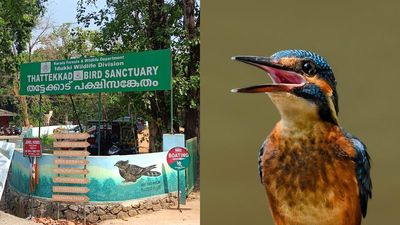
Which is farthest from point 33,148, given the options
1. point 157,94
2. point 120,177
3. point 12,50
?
point 12,50

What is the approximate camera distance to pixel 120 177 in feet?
37.9

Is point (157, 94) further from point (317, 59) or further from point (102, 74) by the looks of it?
point (317, 59)

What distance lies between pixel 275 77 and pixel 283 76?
0.06 metres

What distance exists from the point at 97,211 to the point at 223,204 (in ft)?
27.1

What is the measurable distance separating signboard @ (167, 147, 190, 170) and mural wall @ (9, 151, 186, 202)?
0.93ft

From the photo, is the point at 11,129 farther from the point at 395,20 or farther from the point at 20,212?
the point at 395,20

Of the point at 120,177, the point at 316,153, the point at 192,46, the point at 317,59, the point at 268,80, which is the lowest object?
the point at 120,177

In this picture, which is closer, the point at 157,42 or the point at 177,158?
the point at 177,158

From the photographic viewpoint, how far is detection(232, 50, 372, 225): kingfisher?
3.12m

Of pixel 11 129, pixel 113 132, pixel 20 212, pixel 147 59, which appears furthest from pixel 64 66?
pixel 11 129

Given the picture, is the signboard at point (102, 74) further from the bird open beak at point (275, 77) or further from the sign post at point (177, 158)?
the bird open beak at point (275, 77)

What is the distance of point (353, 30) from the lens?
3311 millimetres

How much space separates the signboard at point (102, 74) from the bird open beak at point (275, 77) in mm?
8389

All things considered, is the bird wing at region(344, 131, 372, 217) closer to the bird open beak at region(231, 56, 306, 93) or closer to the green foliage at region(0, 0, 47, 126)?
the bird open beak at region(231, 56, 306, 93)
